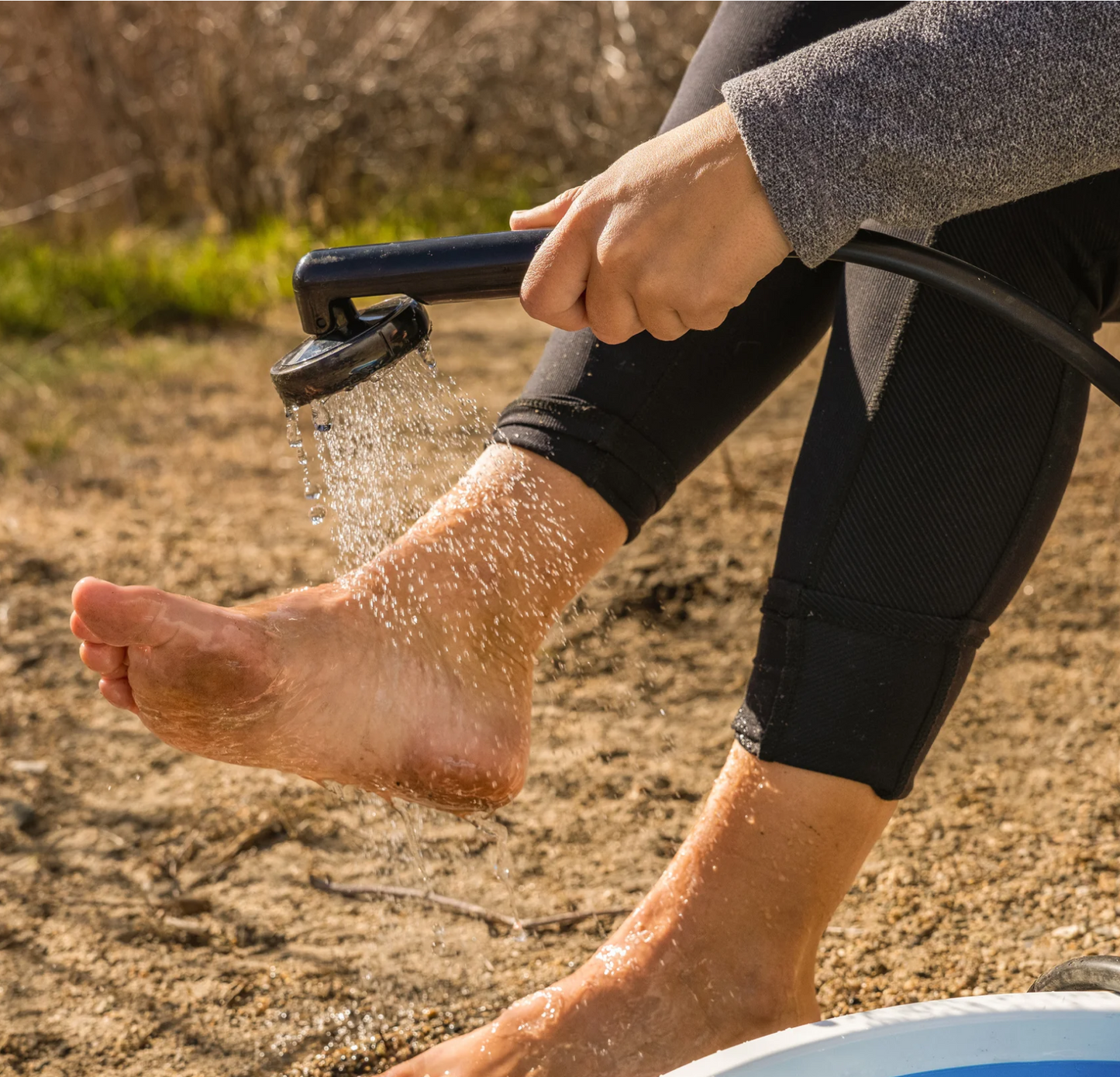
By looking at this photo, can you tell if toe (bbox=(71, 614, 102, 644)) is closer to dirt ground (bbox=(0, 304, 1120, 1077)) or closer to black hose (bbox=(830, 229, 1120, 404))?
dirt ground (bbox=(0, 304, 1120, 1077))

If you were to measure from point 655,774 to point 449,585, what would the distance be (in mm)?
576

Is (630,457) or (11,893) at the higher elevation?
(630,457)

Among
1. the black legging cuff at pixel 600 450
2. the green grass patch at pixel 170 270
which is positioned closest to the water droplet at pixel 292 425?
the black legging cuff at pixel 600 450

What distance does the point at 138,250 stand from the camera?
4.52m

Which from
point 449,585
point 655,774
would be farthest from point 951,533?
point 655,774

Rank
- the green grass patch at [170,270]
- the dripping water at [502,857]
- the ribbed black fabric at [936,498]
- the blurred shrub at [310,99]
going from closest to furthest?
the ribbed black fabric at [936,498] < the dripping water at [502,857] < the green grass patch at [170,270] < the blurred shrub at [310,99]

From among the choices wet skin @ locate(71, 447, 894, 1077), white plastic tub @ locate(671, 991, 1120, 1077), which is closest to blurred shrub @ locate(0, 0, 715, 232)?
wet skin @ locate(71, 447, 894, 1077)

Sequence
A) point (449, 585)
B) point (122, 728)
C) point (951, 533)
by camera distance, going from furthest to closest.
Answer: point (122, 728) < point (449, 585) < point (951, 533)

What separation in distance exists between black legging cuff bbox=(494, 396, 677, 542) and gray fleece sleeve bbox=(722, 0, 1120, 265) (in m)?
0.40

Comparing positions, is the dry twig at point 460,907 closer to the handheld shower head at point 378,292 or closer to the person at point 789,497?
the person at point 789,497

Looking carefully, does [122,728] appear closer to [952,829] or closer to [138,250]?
[952,829]

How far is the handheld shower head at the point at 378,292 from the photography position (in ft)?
2.77

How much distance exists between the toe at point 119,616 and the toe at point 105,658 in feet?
0.06

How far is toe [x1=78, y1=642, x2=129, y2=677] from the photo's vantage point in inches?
40.5
